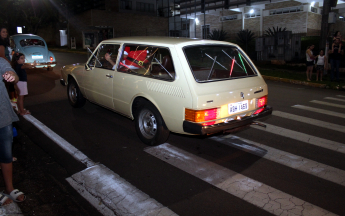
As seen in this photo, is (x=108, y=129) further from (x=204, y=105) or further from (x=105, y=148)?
(x=204, y=105)

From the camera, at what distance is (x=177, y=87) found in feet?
13.7

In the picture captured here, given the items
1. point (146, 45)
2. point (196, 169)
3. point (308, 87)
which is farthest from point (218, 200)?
point (308, 87)

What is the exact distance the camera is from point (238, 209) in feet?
10.2

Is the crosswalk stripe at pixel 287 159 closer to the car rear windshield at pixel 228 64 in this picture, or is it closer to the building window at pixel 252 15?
the car rear windshield at pixel 228 64

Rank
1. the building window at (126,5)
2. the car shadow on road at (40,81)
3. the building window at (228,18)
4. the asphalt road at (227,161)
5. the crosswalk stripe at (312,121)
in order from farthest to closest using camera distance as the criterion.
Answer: the building window at (126,5) < the building window at (228,18) < the car shadow on road at (40,81) < the crosswalk stripe at (312,121) < the asphalt road at (227,161)

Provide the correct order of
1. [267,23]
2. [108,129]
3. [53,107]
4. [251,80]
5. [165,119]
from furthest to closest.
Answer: [267,23], [53,107], [108,129], [251,80], [165,119]

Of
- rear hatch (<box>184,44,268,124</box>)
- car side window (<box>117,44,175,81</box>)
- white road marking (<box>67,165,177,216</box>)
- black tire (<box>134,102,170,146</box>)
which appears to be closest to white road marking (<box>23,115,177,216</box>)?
white road marking (<box>67,165,177,216</box>)

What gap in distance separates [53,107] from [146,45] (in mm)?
3840

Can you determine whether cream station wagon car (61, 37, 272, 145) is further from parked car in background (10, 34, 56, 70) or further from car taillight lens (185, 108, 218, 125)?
parked car in background (10, 34, 56, 70)

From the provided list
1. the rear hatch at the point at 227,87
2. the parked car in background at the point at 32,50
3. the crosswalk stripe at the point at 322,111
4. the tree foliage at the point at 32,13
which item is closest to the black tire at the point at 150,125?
the rear hatch at the point at 227,87

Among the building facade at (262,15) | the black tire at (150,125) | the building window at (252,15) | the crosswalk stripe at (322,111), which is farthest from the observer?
the building window at (252,15)

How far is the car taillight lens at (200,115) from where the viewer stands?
3992 millimetres

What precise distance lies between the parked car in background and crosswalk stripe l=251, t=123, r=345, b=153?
1173 cm

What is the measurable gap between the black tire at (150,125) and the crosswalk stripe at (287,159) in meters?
1.17
